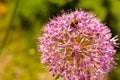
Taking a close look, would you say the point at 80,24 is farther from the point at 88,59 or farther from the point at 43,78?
the point at 43,78

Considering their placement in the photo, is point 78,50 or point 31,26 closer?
point 78,50

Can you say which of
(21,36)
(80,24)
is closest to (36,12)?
(21,36)

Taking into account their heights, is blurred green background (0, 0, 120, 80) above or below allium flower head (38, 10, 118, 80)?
above

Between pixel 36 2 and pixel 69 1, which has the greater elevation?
pixel 36 2

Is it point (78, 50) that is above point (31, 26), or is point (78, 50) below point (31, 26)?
below

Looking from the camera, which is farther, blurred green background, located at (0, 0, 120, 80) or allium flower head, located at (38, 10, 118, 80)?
blurred green background, located at (0, 0, 120, 80)
